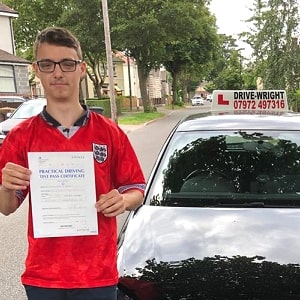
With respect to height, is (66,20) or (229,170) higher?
(66,20)

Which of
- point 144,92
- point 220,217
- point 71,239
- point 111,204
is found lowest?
point 144,92

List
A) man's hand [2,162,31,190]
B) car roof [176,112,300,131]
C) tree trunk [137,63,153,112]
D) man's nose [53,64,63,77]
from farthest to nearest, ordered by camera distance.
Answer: tree trunk [137,63,153,112], car roof [176,112,300,131], man's nose [53,64,63,77], man's hand [2,162,31,190]

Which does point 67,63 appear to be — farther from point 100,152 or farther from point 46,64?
point 100,152

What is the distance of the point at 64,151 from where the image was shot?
1.79 m

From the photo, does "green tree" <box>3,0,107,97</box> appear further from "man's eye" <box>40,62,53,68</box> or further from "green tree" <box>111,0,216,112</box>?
"man's eye" <box>40,62,53,68</box>

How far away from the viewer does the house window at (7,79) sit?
1147 inches

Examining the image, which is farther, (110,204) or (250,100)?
(250,100)

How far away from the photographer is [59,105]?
6.11ft

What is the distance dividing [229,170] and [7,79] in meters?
28.0

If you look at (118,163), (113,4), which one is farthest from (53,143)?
(113,4)

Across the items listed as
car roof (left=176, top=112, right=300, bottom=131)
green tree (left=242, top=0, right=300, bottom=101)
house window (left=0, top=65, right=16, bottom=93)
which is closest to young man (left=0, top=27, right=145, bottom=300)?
car roof (left=176, top=112, right=300, bottom=131)

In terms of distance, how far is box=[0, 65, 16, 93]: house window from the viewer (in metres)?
29.1

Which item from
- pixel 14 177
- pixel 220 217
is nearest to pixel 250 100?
pixel 220 217

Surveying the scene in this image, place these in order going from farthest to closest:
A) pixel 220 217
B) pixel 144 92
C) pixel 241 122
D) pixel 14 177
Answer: pixel 144 92 < pixel 241 122 < pixel 220 217 < pixel 14 177
